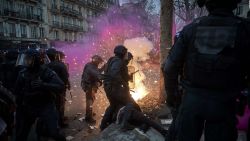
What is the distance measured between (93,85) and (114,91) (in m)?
2.09

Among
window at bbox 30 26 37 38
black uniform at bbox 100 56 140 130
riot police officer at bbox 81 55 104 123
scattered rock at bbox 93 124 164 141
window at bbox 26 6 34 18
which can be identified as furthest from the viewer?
window at bbox 30 26 37 38

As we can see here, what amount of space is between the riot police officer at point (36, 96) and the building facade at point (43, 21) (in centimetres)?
2670

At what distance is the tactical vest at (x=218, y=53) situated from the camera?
8.87 ft

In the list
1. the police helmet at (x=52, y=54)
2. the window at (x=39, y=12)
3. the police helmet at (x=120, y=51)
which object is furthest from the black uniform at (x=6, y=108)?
the window at (x=39, y=12)

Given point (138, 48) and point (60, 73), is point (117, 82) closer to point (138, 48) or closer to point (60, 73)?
point (60, 73)

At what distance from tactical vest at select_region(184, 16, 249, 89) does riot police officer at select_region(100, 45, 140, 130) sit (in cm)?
360

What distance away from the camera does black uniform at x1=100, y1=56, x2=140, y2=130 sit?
6.37 m

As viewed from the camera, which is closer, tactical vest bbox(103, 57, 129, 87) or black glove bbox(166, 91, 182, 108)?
black glove bbox(166, 91, 182, 108)

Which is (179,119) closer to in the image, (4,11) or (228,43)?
(228,43)

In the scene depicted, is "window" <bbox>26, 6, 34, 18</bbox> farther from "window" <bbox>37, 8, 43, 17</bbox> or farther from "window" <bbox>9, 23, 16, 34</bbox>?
"window" <bbox>9, 23, 16, 34</bbox>

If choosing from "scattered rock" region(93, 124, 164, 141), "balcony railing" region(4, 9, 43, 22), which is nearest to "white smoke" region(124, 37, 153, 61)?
"scattered rock" region(93, 124, 164, 141)

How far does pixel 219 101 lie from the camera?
2760 mm

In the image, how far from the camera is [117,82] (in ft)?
21.1

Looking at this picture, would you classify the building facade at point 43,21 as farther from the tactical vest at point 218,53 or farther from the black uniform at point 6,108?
the tactical vest at point 218,53
